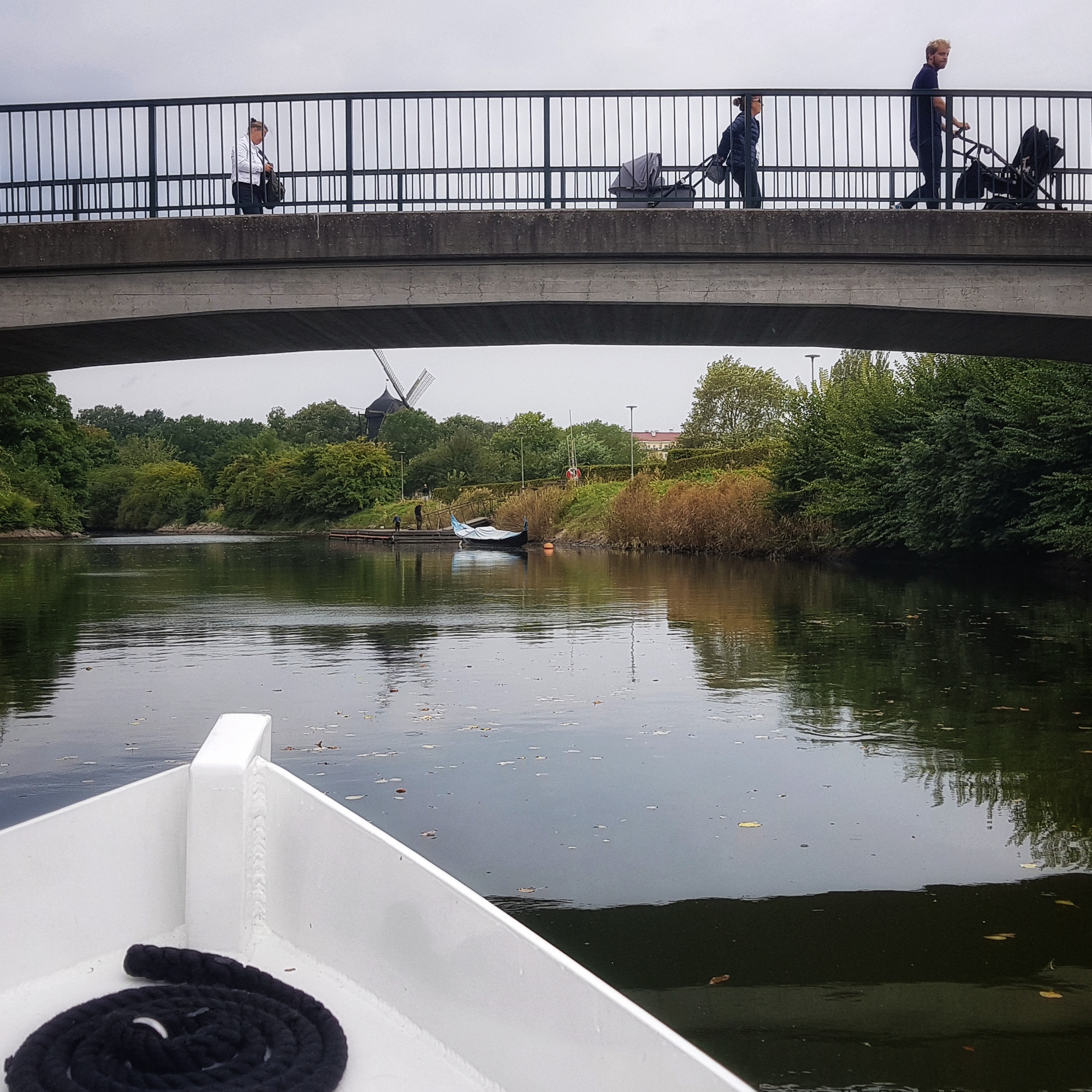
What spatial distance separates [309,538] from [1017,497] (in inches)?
2281

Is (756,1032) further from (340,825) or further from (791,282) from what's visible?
(791,282)

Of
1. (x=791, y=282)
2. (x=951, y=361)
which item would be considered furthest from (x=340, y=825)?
(x=951, y=361)

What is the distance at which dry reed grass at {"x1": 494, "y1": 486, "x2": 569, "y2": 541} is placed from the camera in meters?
50.0

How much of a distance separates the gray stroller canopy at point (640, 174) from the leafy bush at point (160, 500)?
10188cm

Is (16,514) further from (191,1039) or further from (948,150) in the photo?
(191,1039)

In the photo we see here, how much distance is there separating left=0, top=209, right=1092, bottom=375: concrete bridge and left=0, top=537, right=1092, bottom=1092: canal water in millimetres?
3376

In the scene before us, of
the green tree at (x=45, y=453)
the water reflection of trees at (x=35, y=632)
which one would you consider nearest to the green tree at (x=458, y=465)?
the green tree at (x=45, y=453)

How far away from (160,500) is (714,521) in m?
82.4

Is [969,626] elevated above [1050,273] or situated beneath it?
situated beneath

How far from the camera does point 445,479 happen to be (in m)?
90.9

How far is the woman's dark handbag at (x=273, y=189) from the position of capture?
32.7 feet

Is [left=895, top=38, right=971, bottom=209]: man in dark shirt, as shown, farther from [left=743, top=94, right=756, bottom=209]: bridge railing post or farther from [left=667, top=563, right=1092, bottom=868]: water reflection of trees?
[left=667, top=563, right=1092, bottom=868]: water reflection of trees

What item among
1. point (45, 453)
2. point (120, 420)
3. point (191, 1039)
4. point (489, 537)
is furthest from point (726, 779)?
point (120, 420)

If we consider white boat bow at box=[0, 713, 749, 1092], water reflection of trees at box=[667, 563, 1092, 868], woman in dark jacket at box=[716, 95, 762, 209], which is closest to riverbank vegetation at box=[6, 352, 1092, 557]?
water reflection of trees at box=[667, 563, 1092, 868]
